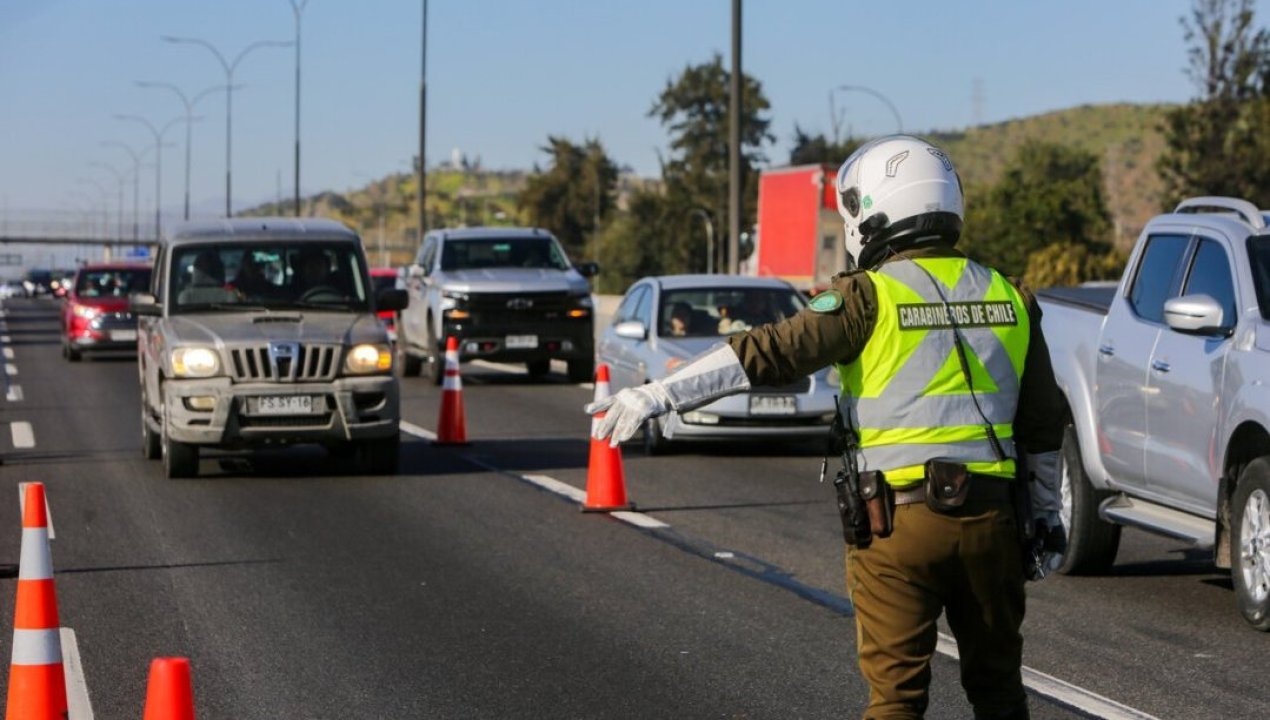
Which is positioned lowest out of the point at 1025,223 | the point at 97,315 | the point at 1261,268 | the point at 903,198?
the point at 97,315

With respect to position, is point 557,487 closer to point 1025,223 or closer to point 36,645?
point 36,645

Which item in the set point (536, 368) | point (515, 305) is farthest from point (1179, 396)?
point (536, 368)

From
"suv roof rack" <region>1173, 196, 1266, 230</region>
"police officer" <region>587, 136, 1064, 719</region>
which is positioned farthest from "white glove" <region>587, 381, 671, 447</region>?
"suv roof rack" <region>1173, 196, 1266, 230</region>

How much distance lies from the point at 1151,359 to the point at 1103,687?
8.86 feet

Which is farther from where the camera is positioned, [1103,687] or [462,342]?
[462,342]

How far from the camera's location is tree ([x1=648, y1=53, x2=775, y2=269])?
117438 mm

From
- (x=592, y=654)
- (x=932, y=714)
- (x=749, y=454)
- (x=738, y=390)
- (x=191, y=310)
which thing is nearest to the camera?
(x=738, y=390)

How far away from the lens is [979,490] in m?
4.64

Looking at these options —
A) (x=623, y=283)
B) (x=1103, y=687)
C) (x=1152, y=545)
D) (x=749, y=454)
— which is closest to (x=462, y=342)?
(x=749, y=454)

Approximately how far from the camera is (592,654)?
8344mm

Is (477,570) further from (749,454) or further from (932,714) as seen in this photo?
(749,454)

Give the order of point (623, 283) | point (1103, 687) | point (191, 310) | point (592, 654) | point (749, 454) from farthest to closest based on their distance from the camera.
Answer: point (623, 283) → point (749, 454) → point (191, 310) → point (592, 654) → point (1103, 687)

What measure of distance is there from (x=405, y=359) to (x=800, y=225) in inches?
1824

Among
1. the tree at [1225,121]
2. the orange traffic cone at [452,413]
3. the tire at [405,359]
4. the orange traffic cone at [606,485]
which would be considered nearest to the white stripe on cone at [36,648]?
the orange traffic cone at [606,485]
